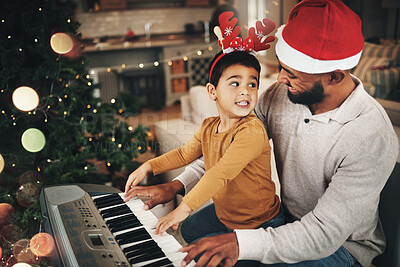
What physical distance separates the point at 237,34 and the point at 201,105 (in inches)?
50.1

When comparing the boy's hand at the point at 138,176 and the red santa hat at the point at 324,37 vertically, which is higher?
the red santa hat at the point at 324,37

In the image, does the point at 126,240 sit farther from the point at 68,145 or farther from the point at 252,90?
the point at 68,145

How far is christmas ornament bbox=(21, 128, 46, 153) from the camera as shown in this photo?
2.00 metres

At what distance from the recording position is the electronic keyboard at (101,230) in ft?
2.80

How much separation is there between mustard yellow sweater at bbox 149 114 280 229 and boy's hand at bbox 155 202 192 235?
0.02m

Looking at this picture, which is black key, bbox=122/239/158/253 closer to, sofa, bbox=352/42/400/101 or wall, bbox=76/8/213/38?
sofa, bbox=352/42/400/101

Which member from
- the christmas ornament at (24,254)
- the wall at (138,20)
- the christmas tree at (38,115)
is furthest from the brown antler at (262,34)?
the wall at (138,20)

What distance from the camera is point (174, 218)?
92 centimetres

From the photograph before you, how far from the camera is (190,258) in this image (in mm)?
816

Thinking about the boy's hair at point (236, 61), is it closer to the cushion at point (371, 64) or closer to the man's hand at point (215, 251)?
the man's hand at point (215, 251)

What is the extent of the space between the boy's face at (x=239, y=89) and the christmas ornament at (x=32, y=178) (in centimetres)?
154

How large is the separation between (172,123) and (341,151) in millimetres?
1740

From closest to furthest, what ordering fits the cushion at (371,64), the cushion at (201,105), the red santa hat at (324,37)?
the red santa hat at (324,37) < the cushion at (201,105) < the cushion at (371,64)

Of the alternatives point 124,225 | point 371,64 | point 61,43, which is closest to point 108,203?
point 124,225
